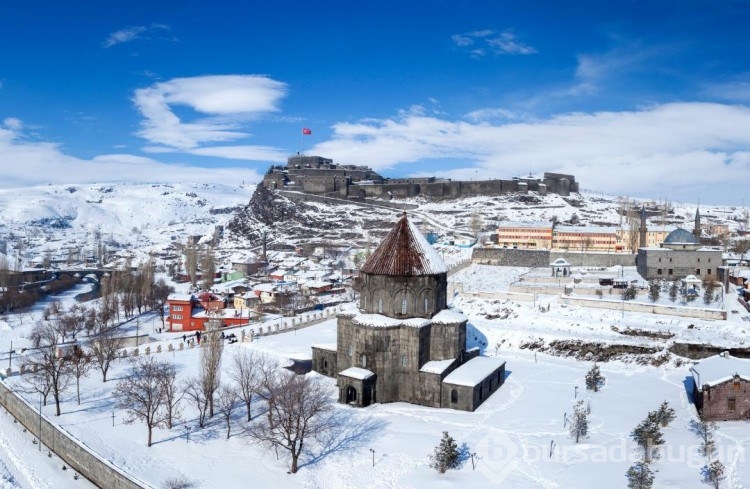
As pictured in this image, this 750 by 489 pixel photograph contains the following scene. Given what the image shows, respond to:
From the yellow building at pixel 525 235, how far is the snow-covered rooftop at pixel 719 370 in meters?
35.7

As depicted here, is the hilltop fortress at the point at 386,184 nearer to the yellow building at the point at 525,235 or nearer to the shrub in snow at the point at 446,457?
the yellow building at the point at 525,235

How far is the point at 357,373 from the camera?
22.1 meters

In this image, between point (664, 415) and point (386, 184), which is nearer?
point (664, 415)

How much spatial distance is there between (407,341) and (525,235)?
39.2m

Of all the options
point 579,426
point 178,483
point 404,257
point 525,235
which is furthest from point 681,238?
point 178,483

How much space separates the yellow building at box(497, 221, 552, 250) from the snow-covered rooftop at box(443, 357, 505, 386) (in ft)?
110

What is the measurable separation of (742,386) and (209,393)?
18.8m

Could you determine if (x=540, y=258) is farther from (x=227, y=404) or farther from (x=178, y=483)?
(x=178, y=483)

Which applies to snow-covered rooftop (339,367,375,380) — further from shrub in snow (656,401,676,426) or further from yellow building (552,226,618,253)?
yellow building (552,226,618,253)

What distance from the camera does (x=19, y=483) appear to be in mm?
17641

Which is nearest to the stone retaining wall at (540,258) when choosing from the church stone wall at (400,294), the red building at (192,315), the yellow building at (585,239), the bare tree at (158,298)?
the yellow building at (585,239)

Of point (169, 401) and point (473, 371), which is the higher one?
point (169, 401)

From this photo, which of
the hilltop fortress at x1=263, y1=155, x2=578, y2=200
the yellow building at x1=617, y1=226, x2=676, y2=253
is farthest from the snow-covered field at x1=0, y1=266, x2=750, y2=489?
the hilltop fortress at x1=263, y1=155, x2=578, y2=200

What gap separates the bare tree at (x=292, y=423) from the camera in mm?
16594
